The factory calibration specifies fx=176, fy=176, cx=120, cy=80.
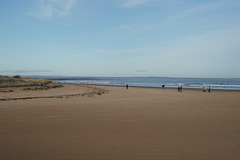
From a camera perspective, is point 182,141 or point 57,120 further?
point 57,120

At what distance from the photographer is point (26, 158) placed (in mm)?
3896

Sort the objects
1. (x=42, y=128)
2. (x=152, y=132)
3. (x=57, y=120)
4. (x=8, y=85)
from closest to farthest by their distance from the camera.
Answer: (x=152, y=132) → (x=42, y=128) → (x=57, y=120) → (x=8, y=85)

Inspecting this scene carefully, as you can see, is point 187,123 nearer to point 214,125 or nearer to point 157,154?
point 214,125

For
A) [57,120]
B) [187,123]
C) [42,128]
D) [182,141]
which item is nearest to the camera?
[182,141]

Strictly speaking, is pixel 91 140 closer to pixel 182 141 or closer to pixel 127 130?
pixel 127 130

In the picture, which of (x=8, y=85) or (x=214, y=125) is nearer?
(x=214, y=125)

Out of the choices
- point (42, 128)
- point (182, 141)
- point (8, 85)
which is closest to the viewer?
point (182, 141)

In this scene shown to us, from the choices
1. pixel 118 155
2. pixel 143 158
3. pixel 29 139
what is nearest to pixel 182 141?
pixel 143 158

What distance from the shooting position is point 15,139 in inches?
198

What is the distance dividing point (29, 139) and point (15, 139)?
1.30ft

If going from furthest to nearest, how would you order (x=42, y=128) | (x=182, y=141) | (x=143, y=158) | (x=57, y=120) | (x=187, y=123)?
(x=57, y=120)
(x=187, y=123)
(x=42, y=128)
(x=182, y=141)
(x=143, y=158)

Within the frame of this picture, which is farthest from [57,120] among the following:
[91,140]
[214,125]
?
[214,125]

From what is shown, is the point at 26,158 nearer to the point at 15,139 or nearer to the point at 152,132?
the point at 15,139

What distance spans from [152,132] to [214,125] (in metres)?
2.57
